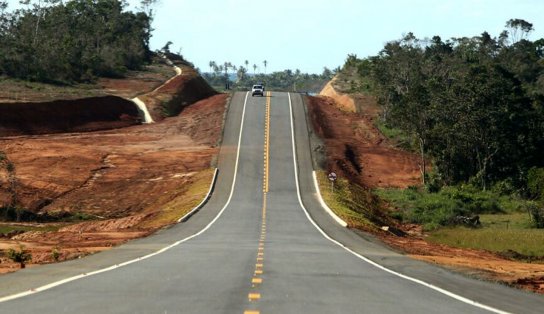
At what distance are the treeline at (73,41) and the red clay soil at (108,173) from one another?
20.6 meters

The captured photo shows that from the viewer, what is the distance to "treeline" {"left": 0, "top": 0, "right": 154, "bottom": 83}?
101m

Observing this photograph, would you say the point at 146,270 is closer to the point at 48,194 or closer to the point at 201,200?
the point at 201,200

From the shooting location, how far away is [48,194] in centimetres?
5750

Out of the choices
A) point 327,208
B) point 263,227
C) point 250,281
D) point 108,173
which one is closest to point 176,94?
→ point 108,173

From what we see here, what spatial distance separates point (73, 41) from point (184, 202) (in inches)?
3202

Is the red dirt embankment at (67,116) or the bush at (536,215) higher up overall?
the red dirt embankment at (67,116)

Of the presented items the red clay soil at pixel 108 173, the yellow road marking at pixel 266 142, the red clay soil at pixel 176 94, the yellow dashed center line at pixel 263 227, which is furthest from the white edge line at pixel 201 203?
the red clay soil at pixel 176 94

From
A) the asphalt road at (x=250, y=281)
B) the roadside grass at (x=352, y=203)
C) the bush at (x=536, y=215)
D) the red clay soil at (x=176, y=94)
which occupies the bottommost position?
the bush at (x=536, y=215)

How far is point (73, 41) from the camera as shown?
125375 millimetres

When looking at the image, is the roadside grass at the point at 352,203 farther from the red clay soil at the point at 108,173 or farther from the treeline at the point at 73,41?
the treeline at the point at 73,41

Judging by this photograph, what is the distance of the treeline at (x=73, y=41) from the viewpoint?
10088 cm

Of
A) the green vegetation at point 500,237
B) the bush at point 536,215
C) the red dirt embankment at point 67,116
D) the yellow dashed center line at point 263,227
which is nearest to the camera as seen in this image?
the yellow dashed center line at point 263,227

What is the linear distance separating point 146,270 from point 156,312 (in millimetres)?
6477

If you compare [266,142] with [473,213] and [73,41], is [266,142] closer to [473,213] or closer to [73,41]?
[473,213]
